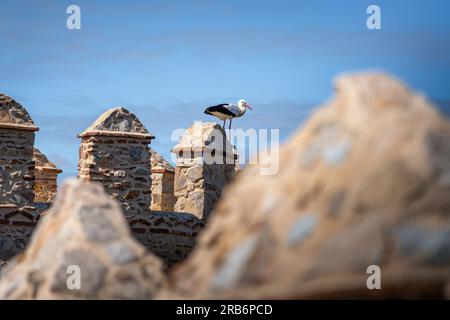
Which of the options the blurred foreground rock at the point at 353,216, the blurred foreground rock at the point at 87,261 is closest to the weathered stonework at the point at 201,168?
the blurred foreground rock at the point at 87,261

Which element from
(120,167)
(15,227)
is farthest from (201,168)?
(15,227)

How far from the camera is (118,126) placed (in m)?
12.4

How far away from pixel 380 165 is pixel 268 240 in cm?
43

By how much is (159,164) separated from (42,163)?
268 cm

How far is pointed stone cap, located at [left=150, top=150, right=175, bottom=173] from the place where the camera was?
691 inches

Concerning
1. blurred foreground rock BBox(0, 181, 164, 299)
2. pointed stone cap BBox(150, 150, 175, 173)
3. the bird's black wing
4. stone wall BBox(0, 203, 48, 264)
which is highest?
the bird's black wing

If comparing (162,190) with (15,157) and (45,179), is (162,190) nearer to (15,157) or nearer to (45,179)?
(45,179)

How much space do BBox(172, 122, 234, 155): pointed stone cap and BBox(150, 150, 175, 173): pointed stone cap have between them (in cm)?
433

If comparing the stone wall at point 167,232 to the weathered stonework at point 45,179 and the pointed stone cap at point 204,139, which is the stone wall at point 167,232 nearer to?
the pointed stone cap at point 204,139

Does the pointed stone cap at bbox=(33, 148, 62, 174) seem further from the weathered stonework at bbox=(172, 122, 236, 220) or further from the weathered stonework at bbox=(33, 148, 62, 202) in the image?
Answer: the weathered stonework at bbox=(172, 122, 236, 220)

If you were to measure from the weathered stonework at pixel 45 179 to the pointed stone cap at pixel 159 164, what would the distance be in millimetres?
2148

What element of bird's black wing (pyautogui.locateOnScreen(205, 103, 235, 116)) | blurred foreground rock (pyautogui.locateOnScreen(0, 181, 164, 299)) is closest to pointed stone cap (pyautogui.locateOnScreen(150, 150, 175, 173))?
bird's black wing (pyautogui.locateOnScreen(205, 103, 235, 116))

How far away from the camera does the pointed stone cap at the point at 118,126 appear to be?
12.2 m
